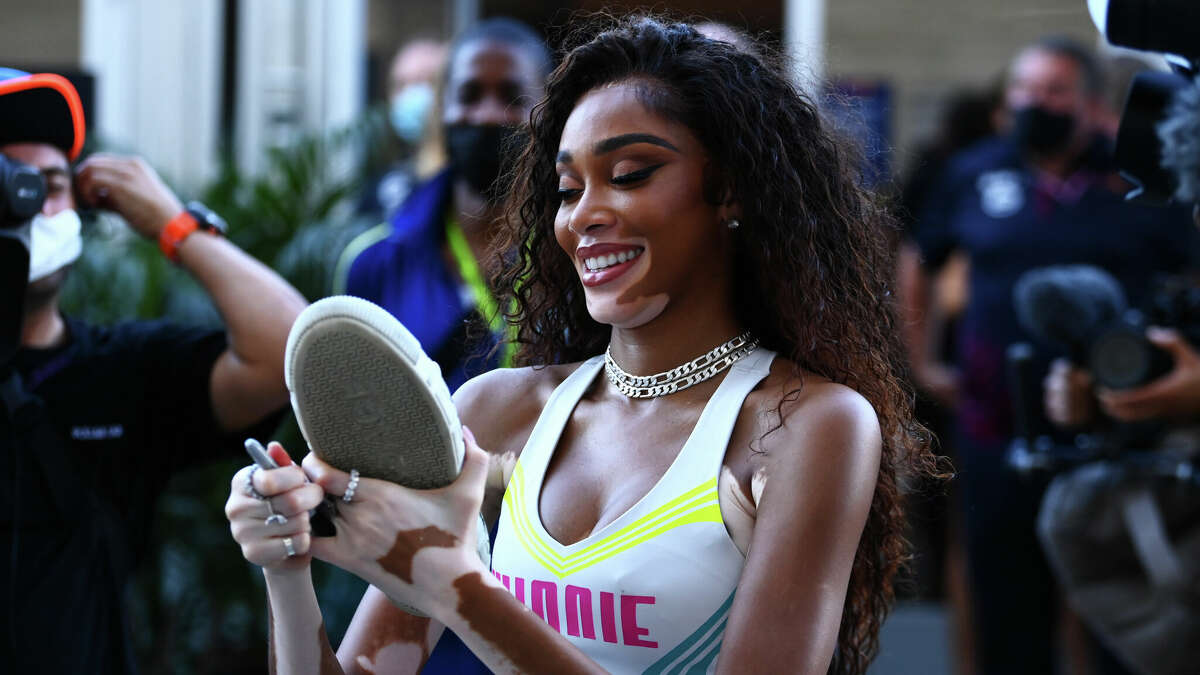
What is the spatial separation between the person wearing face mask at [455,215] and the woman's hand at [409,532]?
1.61 m

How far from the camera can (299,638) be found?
1.95 m

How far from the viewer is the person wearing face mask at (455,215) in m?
3.55

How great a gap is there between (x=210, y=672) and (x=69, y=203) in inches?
104

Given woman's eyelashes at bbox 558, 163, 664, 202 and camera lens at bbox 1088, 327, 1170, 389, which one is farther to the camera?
camera lens at bbox 1088, 327, 1170, 389

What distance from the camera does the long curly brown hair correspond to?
2.09 metres

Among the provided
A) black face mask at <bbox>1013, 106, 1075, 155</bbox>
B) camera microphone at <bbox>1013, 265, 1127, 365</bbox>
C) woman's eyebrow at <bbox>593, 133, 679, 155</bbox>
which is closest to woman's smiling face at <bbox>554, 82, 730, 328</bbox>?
woman's eyebrow at <bbox>593, 133, 679, 155</bbox>

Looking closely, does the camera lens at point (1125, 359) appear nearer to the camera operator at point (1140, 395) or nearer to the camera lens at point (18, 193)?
the camera operator at point (1140, 395)

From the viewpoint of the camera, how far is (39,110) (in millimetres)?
2758

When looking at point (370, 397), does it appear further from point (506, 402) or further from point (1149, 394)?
point (1149, 394)

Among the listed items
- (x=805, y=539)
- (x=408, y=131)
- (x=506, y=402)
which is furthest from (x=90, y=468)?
(x=408, y=131)

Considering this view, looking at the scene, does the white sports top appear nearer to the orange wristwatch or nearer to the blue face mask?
the orange wristwatch

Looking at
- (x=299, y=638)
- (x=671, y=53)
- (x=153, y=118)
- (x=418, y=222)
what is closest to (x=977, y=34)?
(x=153, y=118)

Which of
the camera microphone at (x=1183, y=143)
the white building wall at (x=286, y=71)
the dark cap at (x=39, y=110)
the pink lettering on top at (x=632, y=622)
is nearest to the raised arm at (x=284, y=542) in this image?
the pink lettering on top at (x=632, y=622)

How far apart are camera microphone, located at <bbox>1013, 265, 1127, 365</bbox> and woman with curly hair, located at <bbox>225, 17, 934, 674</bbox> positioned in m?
1.74
